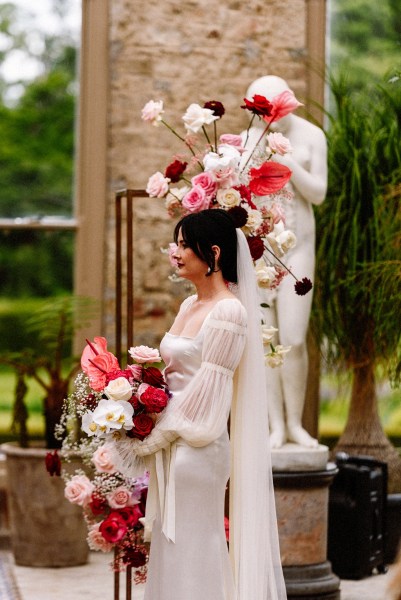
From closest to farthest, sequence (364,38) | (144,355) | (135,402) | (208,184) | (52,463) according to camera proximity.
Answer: (135,402)
(144,355)
(208,184)
(52,463)
(364,38)

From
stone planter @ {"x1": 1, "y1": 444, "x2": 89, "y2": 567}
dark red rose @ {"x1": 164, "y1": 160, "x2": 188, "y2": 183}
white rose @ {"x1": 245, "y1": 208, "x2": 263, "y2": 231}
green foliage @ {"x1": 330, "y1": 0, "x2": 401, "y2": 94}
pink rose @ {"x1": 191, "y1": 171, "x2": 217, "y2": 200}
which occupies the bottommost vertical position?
stone planter @ {"x1": 1, "y1": 444, "x2": 89, "y2": 567}

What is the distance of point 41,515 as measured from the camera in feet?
19.5

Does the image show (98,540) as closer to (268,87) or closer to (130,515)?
(130,515)

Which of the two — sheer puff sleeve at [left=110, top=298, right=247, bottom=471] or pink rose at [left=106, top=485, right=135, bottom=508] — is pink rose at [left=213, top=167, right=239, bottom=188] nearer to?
sheer puff sleeve at [left=110, top=298, right=247, bottom=471]

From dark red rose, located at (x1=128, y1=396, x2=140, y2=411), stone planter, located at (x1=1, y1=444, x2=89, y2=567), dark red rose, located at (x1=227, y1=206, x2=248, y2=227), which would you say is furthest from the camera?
stone planter, located at (x1=1, y1=444, x2=89, y2=567)

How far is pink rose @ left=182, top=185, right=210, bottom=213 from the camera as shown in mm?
3986

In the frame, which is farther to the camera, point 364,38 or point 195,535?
point 364,38

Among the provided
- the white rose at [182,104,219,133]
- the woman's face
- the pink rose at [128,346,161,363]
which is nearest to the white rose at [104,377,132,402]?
the pink rose at [128,346,161,363]

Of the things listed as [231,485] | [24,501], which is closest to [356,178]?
[24,501]

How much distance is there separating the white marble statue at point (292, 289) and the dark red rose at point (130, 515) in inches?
48.8

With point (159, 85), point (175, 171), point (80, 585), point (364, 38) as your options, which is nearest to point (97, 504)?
point (175, 171)

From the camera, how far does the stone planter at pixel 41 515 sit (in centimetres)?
594

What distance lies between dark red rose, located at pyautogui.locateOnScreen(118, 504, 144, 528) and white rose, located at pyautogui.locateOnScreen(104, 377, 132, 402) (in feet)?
2.78

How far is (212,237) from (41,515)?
2.75 metres
